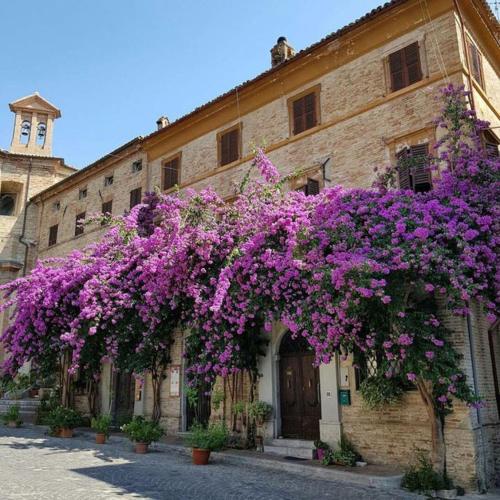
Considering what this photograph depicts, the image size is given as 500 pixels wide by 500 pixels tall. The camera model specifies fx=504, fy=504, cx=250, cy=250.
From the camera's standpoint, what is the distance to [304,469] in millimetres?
10312

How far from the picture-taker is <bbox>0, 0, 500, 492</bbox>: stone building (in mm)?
10133

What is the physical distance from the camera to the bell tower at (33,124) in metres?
27.9

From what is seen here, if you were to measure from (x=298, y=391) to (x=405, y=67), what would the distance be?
8.63 metres

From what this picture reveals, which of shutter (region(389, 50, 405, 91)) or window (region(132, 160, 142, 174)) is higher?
window (region(132, 160, 142, 174))

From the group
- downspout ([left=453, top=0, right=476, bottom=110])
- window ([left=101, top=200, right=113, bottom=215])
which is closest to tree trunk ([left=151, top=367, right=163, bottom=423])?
window ([left=101, top=200, right=113, bottom=215])

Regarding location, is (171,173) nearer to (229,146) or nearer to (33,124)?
(229,146)

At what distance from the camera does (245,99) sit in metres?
16.4

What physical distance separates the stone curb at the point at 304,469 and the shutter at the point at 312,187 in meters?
6.82

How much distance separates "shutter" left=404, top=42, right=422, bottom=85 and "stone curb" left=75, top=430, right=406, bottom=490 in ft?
29.8

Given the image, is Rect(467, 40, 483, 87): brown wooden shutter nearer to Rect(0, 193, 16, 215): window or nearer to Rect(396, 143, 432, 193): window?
Rect(396, 143, 432, 193): window

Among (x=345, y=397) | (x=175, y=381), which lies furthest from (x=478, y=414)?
(x=175, y=381)

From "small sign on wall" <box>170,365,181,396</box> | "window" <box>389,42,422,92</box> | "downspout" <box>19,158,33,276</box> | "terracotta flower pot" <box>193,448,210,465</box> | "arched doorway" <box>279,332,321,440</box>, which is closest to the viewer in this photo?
"terracotta flower pot" <box>193,448,210,465</box>

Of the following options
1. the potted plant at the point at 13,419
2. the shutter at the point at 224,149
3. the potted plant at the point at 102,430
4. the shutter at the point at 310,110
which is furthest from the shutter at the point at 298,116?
the potted plant at the point at 13,419

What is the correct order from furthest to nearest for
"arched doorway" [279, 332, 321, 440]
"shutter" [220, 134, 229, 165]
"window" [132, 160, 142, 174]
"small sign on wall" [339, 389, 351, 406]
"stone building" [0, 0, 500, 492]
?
"window" [132, 160, 142, 174] < "shutter" [220, 134, 229, 165] < "arched doorway" [279, 332, 321, 440] < "small sign on wall" [339, 389, 351, 406] < "stone building" [0, 0, 500, 492]
